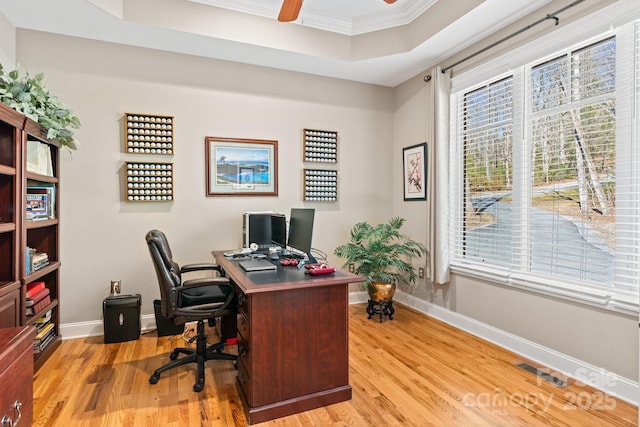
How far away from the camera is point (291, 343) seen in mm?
2062

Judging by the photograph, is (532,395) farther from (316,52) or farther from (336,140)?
(316,52)

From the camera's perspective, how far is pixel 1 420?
1094mm

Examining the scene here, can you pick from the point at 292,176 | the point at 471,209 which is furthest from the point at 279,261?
the point at 471,209

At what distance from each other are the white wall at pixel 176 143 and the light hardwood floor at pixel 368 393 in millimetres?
800

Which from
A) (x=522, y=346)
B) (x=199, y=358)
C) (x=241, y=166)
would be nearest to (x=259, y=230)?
(x=241, y=166)

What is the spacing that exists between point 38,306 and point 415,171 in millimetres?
3785

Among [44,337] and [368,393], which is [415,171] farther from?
[44,337]

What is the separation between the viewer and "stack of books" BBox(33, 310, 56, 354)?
2.66 m

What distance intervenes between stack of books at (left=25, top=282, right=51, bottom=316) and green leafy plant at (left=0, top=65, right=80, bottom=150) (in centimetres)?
116

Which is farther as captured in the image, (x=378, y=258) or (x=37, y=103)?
(x=378, y=258)

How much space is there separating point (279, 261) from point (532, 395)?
1.94m

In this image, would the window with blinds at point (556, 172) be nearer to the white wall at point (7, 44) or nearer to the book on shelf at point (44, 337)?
the book on shelf at point (44, 337)

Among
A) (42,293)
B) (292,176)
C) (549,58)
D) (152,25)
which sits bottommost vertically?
(42,293)

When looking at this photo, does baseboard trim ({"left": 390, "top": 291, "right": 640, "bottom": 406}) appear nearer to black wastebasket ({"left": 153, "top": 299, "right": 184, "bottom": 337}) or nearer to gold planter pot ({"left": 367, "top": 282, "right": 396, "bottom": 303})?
gold planter pot ({"left": 367, "top": 282, "right": 396, "bottom": 303})
